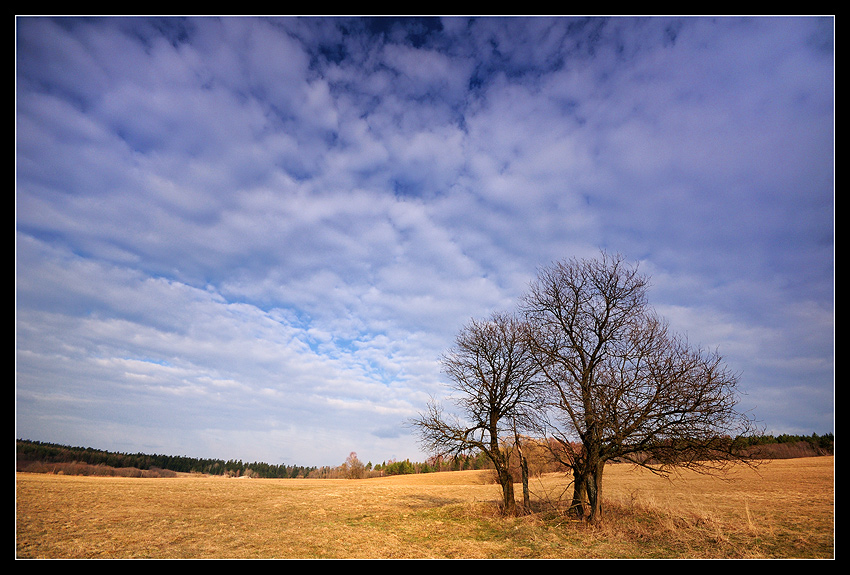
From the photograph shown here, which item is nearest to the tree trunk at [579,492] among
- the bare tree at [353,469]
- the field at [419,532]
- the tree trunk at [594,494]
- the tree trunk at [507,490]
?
the tree trunk at [594,494]

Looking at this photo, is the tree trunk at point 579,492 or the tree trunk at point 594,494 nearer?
the tree trunk at point 594,494

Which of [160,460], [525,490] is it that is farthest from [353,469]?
[525,490]

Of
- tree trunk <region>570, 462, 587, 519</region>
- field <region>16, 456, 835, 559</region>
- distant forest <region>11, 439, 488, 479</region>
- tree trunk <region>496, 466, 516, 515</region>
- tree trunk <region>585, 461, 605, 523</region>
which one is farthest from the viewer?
distant forest <region>11, 439, 488, 479</region>

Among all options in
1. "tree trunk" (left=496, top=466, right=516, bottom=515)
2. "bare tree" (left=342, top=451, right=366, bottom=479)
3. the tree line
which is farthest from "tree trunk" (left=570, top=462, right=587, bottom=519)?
"bare tree" (left=342, top=451, right=366, bottom=479)

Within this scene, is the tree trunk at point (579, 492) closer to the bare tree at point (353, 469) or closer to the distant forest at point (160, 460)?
the distant forest at point (160, 460)

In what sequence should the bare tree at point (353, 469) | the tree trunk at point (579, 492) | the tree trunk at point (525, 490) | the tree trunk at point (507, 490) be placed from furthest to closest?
the bare tree at point (353, 469), the tree trunk at point (525, 490), the tree trunk at point (507, 490), the tree trunk at point (579, 492)

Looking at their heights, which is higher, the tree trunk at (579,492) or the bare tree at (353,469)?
the tree trunk at (579,492)

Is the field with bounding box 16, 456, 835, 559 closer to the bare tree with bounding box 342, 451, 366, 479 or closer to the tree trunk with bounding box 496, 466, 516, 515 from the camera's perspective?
the tree trunk with bounding box 496, 466, 516, 515

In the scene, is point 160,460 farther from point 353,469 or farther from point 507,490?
point 507,490

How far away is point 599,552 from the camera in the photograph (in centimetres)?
999
